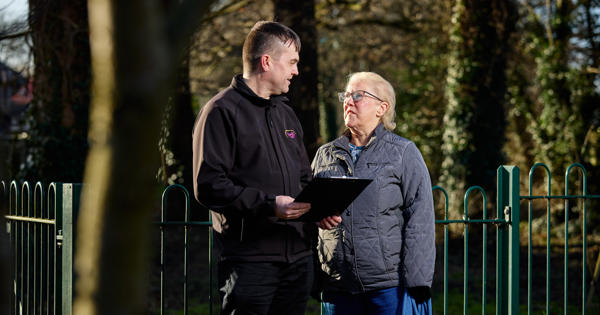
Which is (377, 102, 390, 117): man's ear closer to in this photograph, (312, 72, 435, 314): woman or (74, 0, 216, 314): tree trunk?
(312, 72, 435, 314): woman

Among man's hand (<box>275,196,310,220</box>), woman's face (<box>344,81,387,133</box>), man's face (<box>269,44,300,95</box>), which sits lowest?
man's hand (<box>275,196,310,220</box>)

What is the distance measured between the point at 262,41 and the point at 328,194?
724mm

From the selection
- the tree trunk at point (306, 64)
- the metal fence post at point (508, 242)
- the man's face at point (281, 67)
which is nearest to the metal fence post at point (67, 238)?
the man's face at point (281, 67)

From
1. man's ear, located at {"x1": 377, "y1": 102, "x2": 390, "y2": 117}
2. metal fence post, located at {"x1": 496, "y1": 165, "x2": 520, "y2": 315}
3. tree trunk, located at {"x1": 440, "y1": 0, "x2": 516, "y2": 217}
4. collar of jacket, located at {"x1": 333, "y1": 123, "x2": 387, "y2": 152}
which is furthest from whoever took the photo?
tree trunk, located at {"x1": 440, "y1": 0, "x2": 516, "y2": 217}

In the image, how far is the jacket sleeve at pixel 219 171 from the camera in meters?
2.61

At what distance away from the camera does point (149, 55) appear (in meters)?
1.44

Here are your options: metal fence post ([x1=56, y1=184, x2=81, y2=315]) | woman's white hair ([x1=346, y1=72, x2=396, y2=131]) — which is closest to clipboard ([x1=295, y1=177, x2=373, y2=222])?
woman's white hair ([x1=346, y1=72, x2=396, y2=131])

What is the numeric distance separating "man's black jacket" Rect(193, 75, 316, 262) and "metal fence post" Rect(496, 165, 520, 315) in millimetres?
1776

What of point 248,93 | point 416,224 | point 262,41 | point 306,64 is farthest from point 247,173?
point 306,64

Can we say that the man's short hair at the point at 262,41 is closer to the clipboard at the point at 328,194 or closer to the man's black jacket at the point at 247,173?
the man's black jacket at the point at 247,173

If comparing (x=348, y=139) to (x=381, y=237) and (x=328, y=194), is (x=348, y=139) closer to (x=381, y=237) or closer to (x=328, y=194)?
(x=381, y=237)

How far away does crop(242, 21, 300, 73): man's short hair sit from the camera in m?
2.85

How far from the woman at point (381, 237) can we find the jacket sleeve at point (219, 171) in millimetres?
452

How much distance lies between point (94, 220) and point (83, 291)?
0.54ft
